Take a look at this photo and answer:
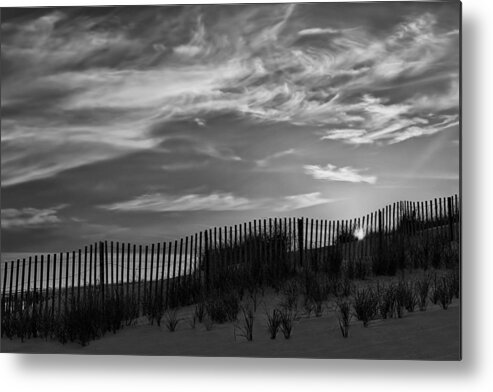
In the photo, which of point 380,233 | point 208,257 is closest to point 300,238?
point 380,233

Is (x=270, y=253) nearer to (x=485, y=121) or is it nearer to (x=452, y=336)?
(x=452, y=336)

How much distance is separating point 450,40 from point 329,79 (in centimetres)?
76

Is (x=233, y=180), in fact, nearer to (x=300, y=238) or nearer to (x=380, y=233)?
(x=300, y=238)

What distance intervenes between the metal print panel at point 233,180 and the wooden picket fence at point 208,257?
0.01 metres

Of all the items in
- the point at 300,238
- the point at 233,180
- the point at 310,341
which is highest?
the point at 233,180

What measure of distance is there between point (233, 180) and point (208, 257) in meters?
0.55

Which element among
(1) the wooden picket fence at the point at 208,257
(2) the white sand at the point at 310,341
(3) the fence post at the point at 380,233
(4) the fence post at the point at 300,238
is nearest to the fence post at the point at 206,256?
(1) the wooden picket fence at the point at 208,257

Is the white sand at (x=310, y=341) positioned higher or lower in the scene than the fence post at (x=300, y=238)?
lower

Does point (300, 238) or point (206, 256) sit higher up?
point (300, 238)

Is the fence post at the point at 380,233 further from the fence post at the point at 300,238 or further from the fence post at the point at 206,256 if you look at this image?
the fence post at the point at 206,256

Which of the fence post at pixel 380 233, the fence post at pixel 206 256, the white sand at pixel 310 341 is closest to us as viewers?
the white sand at pixel 310 341

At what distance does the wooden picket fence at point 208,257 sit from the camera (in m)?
4.92

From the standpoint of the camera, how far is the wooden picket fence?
4.92 meters

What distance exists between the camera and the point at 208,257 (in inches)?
201
